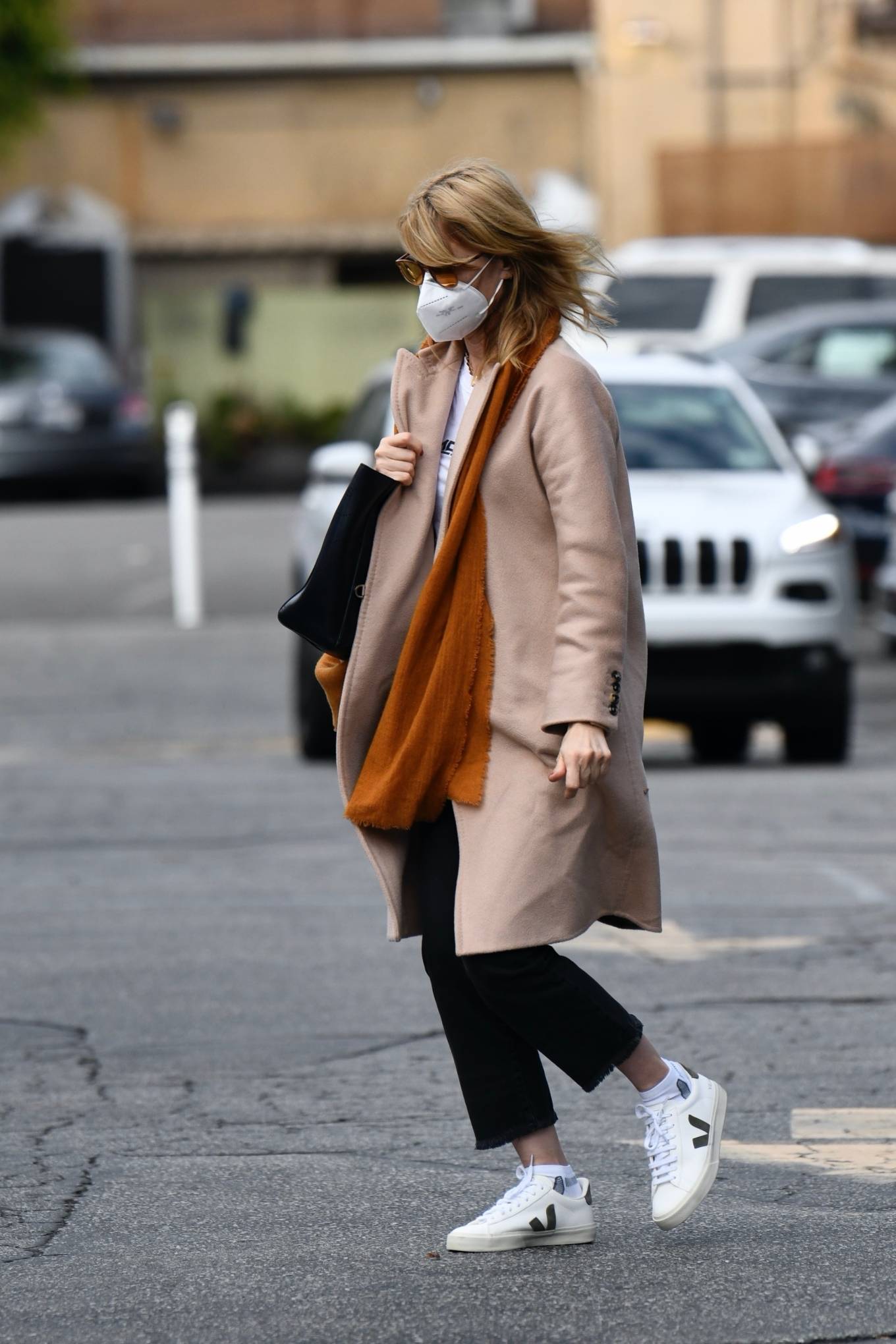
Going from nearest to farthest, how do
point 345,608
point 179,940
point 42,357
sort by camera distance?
point 345,608 → point 179,940 → point 42,357

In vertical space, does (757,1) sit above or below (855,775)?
above

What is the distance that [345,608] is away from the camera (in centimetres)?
427

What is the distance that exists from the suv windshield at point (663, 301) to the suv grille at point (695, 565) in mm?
8823

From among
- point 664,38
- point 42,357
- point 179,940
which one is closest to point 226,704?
point 179,940

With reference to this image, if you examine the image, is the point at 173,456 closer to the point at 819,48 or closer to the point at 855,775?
the point at 855,775

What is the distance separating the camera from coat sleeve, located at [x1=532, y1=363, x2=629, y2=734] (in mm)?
4086

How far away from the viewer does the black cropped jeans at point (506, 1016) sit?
4191mm

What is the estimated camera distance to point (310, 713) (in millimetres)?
10891

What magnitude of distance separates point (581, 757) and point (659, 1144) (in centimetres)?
73

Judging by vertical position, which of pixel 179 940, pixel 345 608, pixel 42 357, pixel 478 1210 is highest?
pixel 345 608

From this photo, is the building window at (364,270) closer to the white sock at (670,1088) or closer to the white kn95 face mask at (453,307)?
the white kn95 face mask at (453,307)

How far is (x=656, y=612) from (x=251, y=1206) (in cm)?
603

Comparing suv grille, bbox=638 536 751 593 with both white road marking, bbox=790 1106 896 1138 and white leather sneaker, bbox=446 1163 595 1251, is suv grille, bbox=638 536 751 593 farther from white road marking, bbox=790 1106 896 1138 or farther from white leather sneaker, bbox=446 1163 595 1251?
white leather sneaker, bbox=446 1163 595 1251

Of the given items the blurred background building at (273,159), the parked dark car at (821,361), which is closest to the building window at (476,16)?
the blurred background building at (273,159)
